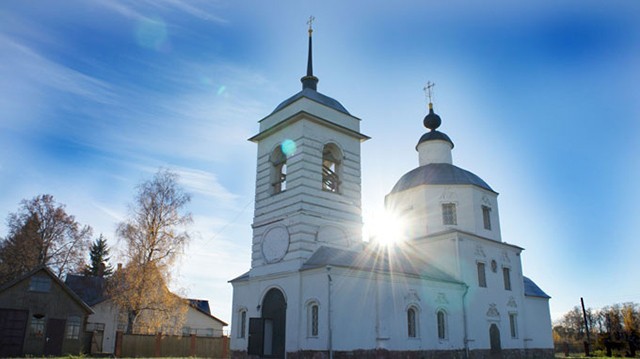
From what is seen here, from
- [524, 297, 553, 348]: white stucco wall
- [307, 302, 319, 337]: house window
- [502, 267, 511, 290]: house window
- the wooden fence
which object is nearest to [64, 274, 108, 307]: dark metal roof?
the wooden fence

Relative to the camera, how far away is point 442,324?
733 inches

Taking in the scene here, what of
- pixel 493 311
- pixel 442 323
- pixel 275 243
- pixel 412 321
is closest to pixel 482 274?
pixel 493 311

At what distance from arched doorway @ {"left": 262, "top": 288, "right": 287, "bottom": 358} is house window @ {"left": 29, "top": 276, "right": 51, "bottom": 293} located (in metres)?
13.6

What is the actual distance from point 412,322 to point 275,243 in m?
5.90

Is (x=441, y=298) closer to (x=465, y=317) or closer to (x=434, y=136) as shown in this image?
(x=465, y=317)

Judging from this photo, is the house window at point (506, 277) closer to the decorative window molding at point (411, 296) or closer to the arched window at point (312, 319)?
the decorative window molding at point (411, 296)

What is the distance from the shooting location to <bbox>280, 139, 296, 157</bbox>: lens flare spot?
18453 millimetres

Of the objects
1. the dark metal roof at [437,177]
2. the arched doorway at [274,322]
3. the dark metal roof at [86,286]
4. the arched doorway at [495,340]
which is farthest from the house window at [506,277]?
the dark metal roof at [86,286]

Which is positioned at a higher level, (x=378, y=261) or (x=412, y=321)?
(x=378, y=261)

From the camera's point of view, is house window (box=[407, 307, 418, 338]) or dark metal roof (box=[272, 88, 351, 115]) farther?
dark metal roof (box=[272, 88, 351, 115])

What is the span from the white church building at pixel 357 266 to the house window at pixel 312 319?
0.05 meters

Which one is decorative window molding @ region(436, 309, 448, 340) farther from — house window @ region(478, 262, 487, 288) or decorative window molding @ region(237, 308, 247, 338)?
decorative window molding @ region(237, 308, 247, 338)

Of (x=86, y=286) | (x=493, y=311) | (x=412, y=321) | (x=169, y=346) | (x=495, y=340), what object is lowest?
(x=169, y=346)

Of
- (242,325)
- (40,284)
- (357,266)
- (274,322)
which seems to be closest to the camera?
(357,266)
